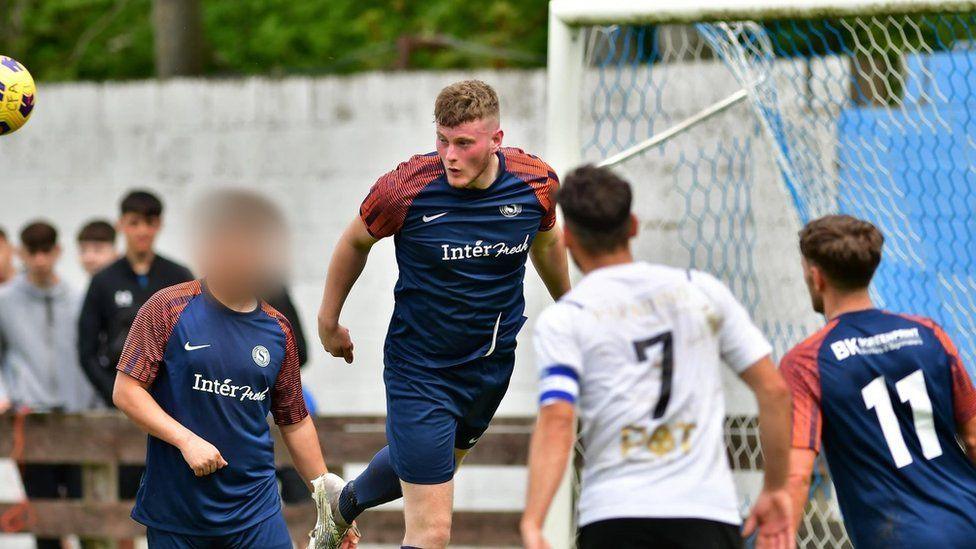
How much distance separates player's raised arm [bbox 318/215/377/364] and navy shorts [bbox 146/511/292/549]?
29.4 inches

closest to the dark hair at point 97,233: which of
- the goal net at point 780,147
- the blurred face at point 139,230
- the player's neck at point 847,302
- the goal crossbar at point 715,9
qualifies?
the blurred face at point 139,230

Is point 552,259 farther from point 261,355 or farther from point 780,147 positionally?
point 780,147

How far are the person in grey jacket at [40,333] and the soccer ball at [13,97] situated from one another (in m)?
3.07

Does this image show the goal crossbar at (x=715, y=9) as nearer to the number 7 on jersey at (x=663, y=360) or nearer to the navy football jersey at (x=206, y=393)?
the navy football jersey at (x=206, y=393)

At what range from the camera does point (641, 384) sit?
150 inches

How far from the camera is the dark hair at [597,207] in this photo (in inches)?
152

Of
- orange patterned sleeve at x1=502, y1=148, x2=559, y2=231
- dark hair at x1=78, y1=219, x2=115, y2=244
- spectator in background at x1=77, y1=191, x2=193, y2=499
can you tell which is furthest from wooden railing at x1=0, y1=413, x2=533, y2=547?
orange patterned sleeve at x1=502, y1=148, x2=559, y2=231

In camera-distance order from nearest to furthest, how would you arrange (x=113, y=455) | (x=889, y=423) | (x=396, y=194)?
(x=889, y=423) → (x=396, y=194) → (x=113, y=455)

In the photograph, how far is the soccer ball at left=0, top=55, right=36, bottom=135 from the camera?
554 centimetres

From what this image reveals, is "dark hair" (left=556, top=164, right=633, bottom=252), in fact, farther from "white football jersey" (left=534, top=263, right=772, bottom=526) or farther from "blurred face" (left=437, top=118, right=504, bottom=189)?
"blurred face" (left=437, top=118, right=504, bottom=189)

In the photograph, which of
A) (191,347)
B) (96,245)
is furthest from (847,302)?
(96,245)

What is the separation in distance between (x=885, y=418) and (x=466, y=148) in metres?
1.77

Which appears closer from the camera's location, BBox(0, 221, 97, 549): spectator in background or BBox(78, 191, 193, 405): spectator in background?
BBox(78, 191, 193, 405): spectator in background

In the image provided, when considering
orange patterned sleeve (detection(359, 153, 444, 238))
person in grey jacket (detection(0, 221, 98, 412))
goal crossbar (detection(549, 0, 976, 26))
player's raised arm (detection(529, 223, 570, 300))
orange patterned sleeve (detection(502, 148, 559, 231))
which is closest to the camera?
orange patterned sleeve (detection(359, 153, 444, 238))
